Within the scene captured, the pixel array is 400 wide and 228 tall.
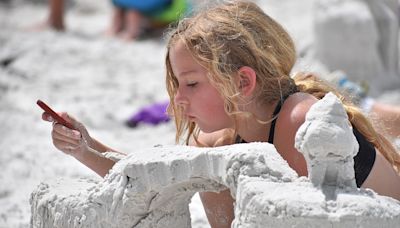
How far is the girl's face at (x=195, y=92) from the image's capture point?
2043 mm

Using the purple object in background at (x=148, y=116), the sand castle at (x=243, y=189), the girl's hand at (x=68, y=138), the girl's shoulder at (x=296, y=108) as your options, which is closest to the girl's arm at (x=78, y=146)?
the girl's hand at (x=68, y=138)

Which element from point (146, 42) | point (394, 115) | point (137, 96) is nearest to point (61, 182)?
point (394, 115)

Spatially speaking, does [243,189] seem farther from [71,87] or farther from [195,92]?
[71,87]

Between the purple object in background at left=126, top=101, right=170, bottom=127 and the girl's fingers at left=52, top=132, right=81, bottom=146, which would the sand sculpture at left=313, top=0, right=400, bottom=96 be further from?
the girl's fingers at left=52, top=132, right=81, bottom=146

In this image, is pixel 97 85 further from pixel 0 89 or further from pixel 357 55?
pixel 357 55

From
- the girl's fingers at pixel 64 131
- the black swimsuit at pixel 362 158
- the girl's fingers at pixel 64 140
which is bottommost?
the black swimsuit at pixel 362 158

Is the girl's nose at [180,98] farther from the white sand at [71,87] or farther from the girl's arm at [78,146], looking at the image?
the white sand at [71,87]

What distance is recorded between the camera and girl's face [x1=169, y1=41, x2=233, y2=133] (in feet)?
6.70

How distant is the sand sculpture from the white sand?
0.75ft

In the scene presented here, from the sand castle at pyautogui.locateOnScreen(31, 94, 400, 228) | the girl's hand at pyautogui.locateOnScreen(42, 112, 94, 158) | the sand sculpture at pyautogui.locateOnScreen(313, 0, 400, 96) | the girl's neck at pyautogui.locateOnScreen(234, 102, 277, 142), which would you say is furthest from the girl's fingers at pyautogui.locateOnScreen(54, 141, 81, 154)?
the sand sculpture at pyautogui.locateOnScreen(313, 0, 400, 96)

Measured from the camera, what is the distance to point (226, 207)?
2.10 metres

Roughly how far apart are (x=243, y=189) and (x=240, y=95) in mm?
577

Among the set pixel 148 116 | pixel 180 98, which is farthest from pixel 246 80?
pixel 148 116

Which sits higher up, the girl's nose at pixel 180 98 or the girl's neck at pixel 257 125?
the girl's nose at pixel 180 98
